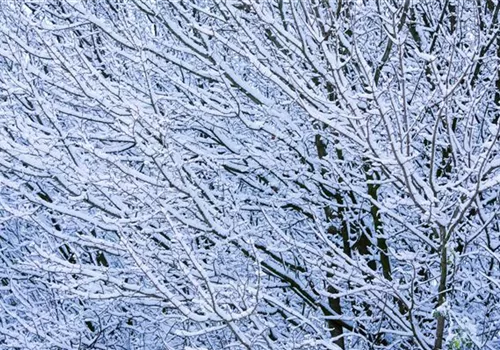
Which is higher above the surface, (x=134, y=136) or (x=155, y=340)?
(x=134, y=136)

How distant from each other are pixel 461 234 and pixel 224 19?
2.08 meters

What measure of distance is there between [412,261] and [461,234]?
0.65m

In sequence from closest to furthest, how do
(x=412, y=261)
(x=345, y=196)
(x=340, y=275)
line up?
(x=412, y=261)
(x=340, y=275)
(x=345, y=196)

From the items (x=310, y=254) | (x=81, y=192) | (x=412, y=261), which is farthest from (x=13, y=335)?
(x=412, y=261)

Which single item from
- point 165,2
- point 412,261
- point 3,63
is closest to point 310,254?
point 412,261

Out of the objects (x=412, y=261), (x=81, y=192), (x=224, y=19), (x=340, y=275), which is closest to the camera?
(x=412, y=261)

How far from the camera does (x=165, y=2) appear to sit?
5020mm

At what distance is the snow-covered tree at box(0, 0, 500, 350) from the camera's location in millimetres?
3670

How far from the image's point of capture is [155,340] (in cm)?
623

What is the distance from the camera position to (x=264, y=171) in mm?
5020

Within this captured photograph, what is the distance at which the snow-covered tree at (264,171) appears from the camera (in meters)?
3.67

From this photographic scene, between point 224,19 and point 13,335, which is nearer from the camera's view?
point 224,19

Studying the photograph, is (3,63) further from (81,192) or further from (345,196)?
(345,196)

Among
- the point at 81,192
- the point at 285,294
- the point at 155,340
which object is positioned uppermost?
the point at 81,192
